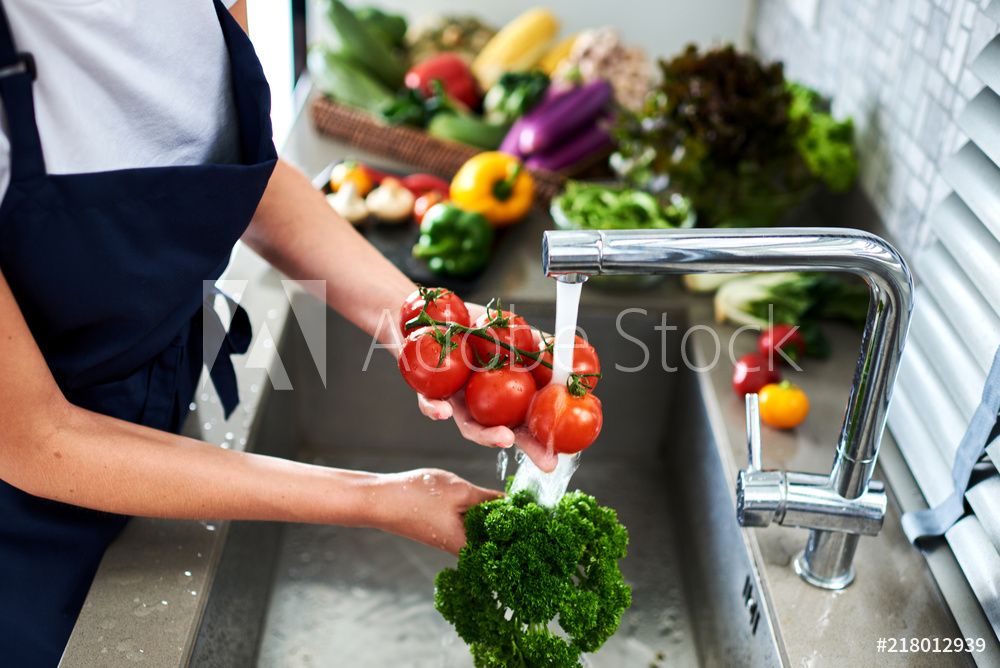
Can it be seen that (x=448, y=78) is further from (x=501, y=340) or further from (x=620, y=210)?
(x=501, y=340)

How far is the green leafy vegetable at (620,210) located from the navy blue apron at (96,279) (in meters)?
0.76

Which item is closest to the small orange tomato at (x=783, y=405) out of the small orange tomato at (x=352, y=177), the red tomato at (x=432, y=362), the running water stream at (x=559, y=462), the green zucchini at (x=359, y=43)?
the running water stream at (x=559, y=462)

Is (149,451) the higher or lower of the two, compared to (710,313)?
higher

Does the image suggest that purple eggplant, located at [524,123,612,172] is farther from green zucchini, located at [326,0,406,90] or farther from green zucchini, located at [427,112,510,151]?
green zucchini, located at [326,0,406,90]

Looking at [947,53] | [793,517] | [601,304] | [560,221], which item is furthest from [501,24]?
[793,517]

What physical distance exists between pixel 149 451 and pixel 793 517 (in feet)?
2.21

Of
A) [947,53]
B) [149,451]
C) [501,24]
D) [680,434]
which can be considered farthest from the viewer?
[501,24]

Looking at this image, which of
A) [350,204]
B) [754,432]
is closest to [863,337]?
[754,432]

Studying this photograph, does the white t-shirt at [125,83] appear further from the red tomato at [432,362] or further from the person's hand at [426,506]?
the person's hand at [426,506]

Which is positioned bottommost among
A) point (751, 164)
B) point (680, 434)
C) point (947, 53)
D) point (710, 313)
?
point (680, 434)

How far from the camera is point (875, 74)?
1.60 metres

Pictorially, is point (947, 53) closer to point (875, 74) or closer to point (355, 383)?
point (875, 74)

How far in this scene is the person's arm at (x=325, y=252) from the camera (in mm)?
1190

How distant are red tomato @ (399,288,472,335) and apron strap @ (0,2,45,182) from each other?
0.40 meters
